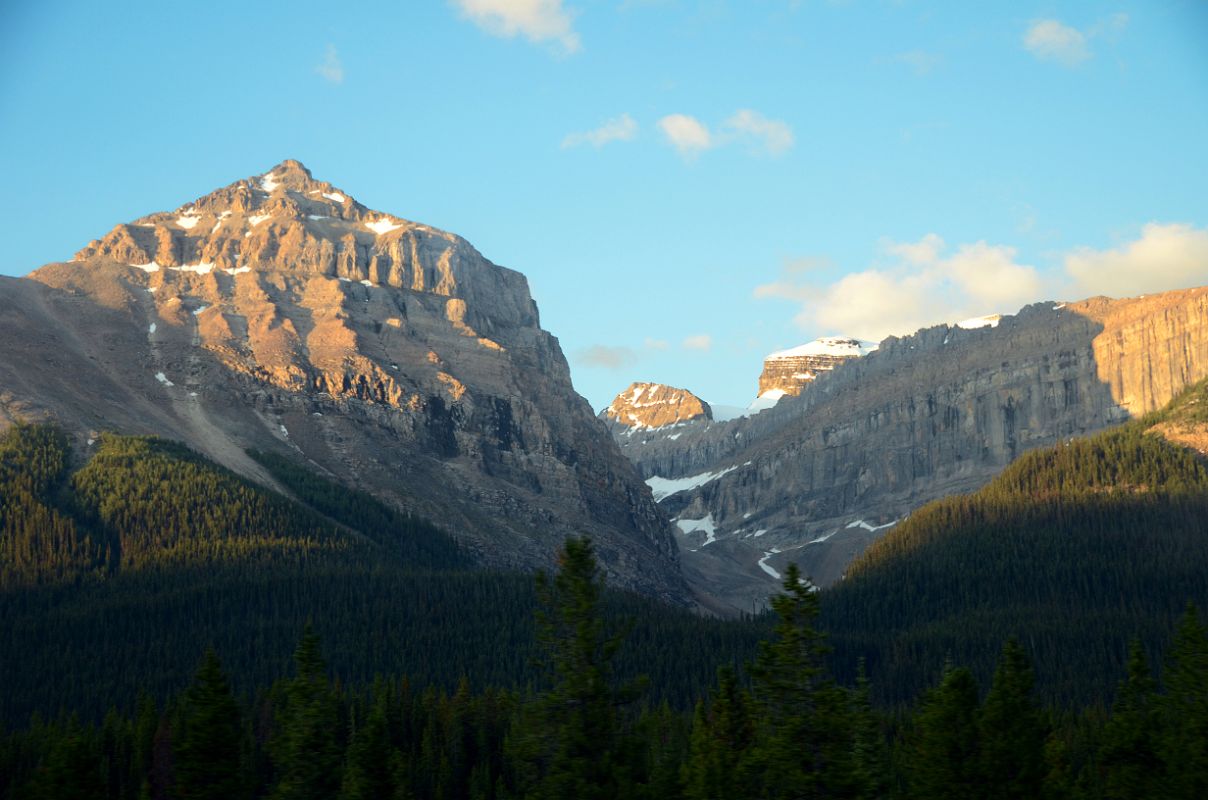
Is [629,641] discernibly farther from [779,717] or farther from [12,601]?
[779,717]

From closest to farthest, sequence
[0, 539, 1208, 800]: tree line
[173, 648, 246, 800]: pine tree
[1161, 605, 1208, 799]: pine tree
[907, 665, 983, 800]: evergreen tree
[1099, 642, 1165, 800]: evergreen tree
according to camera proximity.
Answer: [0, 539, 1208, 800]: tree line < [173, 648, 246, 800]: pine tree < [907, 665, 983, 800]: evergreen tree < [1161, 605, 1208, 799]: pine tree < [1099, 642, 1165, 800]: evergreen tree

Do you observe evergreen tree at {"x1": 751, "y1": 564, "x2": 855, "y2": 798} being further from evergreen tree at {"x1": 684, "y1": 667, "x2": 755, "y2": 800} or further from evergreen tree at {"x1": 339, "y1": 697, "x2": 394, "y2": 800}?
evergreen tree at {"x1": 339, "y1": 697, "x2": 394, "y2": 800}

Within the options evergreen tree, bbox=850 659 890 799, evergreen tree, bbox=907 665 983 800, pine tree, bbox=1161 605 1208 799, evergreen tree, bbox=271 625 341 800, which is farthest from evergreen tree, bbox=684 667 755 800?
pine tree, bbox=1161 605 1208 799

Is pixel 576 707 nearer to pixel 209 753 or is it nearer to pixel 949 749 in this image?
pixel 209 753

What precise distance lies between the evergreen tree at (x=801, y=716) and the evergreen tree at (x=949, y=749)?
14171mm

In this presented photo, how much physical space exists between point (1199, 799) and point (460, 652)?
417 ft

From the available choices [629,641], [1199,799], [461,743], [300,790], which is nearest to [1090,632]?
[629,641]

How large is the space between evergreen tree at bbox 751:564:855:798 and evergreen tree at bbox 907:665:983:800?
1417 centimetres

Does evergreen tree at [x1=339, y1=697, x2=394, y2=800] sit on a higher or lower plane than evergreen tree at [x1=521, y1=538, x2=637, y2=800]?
lower

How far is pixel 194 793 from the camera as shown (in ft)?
224

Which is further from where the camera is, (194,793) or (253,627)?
→ (253,627)

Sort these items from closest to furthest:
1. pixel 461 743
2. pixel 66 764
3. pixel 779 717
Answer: pixel 779 717 < pixel 66 764 < pixel 461 743

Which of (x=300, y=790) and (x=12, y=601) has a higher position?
(x=12, y=601)

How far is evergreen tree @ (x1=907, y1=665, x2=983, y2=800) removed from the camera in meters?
69.1
